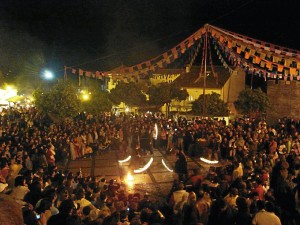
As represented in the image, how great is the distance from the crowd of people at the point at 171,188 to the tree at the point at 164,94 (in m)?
16.1

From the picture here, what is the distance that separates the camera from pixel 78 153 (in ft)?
46.9

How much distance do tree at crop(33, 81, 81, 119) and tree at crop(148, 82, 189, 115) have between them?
13.2m

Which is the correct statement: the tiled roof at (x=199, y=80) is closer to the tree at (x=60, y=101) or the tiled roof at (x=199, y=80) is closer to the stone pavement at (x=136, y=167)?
the tree at (x=60, y=101)

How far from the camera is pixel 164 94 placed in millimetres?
31109

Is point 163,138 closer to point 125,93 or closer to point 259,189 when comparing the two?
point 259,189

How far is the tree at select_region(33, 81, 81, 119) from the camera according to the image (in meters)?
18.7

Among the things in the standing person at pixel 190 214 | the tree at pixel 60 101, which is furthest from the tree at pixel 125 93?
the standing person at pixel 190 214

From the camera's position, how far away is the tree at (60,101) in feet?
61.4

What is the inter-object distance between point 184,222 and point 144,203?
34.7 inches

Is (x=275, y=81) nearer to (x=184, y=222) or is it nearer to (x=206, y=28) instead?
(x=206, y=28)

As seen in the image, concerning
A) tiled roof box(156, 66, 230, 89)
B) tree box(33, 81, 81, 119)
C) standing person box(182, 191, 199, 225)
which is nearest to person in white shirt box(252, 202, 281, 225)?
Result: standing person box(182, 191, 199, 225)

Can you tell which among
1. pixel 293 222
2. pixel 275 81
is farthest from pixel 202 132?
pixel 275 81

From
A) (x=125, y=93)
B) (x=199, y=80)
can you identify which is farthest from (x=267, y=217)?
(x=199, y=80)

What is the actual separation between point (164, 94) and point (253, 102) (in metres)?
9.02
